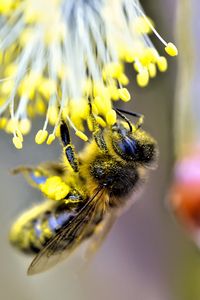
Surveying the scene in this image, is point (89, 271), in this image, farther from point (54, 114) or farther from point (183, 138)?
point (54, 114)

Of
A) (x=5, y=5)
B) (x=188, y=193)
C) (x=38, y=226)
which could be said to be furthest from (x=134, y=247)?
(x=5, y=5)

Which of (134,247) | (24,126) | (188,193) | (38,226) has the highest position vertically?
(24,126)

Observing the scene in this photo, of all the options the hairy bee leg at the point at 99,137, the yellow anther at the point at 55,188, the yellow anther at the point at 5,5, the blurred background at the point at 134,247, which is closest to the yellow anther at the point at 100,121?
the hairy bee leg at the point at 99,137

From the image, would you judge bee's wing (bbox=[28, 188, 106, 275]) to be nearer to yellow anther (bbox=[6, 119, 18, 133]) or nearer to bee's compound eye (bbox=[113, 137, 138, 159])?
bee's compound eye (bbox=[113, 137, 138, 159])

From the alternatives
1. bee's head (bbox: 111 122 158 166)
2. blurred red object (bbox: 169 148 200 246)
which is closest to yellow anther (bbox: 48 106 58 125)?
bee's head (bbox: 111 122 158 166)

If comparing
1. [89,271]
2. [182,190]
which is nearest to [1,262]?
[89,271]

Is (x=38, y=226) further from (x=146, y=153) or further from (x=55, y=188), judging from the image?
(x=146, y=153)

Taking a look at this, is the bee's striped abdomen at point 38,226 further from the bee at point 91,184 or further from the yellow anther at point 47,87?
the yellow anther at point 47,87
